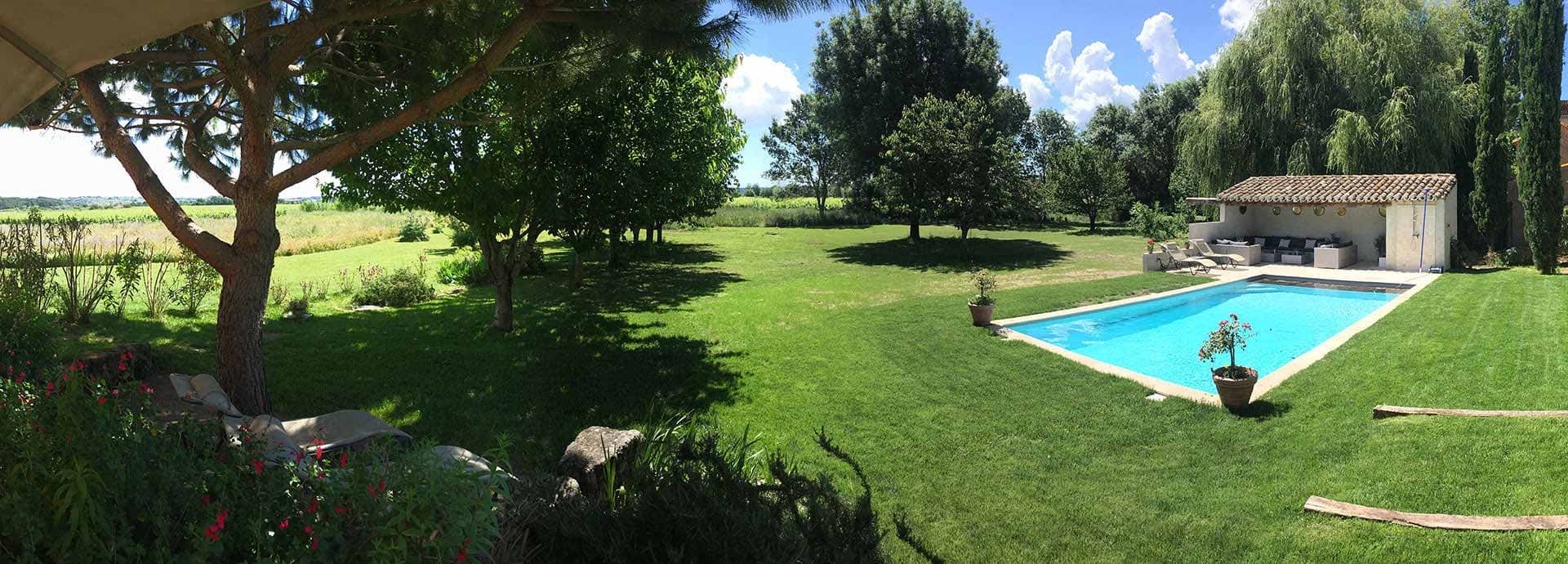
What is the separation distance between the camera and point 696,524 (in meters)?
3.12

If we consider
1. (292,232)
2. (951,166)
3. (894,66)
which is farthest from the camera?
(292,232)

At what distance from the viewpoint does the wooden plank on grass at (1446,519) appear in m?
4.22

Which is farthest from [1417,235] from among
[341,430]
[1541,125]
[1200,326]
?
[341,430]

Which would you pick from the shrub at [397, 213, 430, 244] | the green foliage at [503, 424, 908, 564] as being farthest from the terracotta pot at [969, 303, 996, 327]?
the shrub at [397, 213, 430, 244]

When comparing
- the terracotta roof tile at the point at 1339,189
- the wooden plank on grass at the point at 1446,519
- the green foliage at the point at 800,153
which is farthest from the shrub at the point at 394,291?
the green foliage at the point at 800,153

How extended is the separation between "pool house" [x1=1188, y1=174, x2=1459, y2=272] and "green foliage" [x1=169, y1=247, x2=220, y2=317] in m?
21.6

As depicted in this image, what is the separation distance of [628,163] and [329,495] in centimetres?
942

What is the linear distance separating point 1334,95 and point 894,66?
13234mm

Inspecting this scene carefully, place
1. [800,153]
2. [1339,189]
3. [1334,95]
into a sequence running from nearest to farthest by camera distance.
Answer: [1339,189]
[1334,95]
[800,153]

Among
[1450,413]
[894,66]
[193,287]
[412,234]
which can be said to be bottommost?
[1450,413]

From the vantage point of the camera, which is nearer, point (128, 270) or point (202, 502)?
point (202, 502)

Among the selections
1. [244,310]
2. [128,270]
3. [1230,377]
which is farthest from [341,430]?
[1230,377]

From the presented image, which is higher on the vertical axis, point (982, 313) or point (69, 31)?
point (69, 31)

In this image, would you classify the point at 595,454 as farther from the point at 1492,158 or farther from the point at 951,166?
the point at 1492,158
